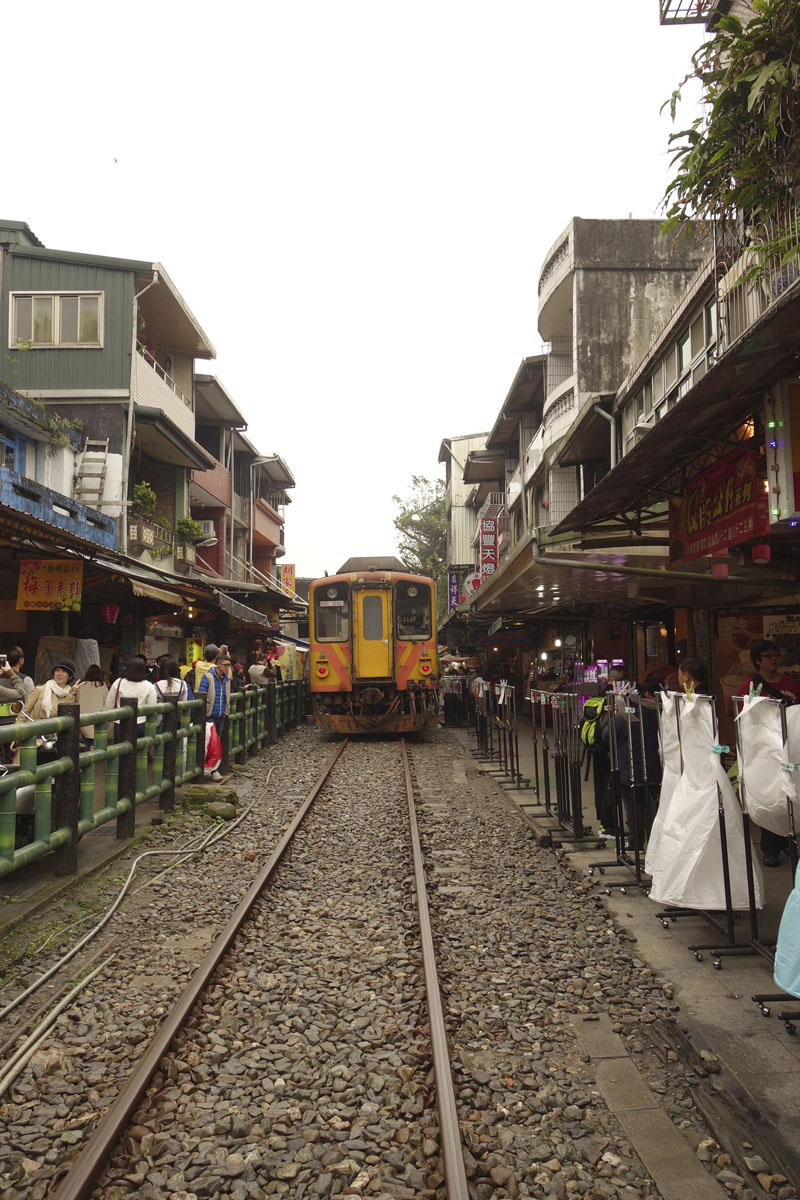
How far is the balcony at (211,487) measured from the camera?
67.6 ft

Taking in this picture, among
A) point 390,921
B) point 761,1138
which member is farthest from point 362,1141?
point 390,921

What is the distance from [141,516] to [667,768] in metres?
13.6

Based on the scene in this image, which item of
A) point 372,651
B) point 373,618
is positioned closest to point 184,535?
point 373,618

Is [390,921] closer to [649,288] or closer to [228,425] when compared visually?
[649,288]

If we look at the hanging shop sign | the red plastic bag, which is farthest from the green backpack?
the red plastic bag

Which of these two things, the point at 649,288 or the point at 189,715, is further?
the point at 649,288

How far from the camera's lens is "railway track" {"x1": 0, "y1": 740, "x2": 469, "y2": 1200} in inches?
99.3

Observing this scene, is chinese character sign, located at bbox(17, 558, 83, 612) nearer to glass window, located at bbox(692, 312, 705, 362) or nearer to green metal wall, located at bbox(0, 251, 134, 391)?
green metal wall, located at bbox(0, 251, 134, 391)

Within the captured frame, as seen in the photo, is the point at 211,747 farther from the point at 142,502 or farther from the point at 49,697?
the point at 142,502

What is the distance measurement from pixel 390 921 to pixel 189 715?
448 centimetres

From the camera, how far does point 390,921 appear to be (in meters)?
4.98

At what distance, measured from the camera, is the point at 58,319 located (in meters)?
15.6

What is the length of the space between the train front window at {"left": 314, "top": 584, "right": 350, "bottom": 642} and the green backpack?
893 cm

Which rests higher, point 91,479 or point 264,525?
point 264,525
